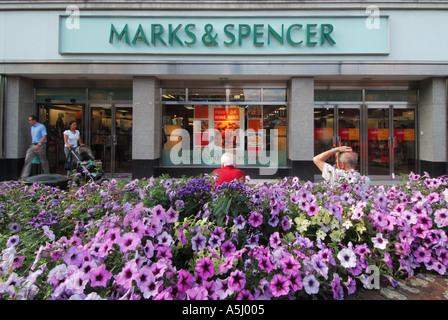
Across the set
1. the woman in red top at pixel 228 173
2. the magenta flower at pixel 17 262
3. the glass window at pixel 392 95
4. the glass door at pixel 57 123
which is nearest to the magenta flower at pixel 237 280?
the magenta flower at pixel 17 262

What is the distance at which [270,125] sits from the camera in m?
11.2

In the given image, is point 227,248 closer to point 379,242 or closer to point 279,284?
point 279,284

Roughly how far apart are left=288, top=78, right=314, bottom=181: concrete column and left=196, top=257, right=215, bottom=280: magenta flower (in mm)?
8971

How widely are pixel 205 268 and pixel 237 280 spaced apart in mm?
179

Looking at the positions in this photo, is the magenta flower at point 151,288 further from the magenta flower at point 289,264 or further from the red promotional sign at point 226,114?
the red promotional sign at point 226,114

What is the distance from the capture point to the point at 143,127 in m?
10.4

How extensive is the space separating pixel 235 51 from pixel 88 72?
4.69 m

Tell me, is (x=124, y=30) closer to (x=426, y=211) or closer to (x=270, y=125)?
(x=270, y=125)

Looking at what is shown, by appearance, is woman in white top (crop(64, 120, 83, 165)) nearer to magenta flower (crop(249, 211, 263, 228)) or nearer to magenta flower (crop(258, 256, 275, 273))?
magenta flower (crop(249, 211, 263, 228))

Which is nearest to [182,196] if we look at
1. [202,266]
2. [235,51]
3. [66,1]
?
[202,266]

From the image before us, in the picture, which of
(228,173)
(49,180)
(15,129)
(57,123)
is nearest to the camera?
(228,173)

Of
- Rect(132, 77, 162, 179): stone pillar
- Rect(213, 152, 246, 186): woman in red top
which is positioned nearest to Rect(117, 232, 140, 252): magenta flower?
Rect(213, 152, 246, 186): woman in red top

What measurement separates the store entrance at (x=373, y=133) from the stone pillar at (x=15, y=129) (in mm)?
9843

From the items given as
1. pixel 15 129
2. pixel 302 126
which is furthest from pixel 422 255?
pixel 15 129
